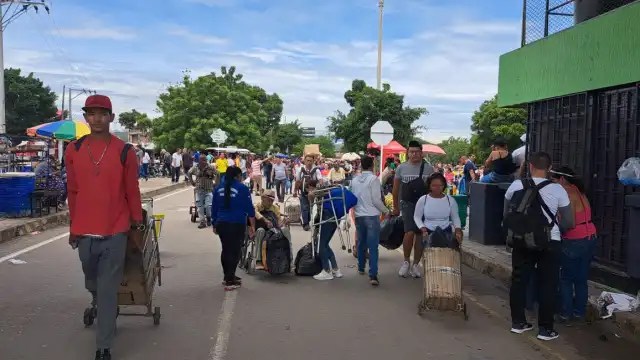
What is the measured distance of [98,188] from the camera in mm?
4781

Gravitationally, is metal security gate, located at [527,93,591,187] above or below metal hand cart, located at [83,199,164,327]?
above

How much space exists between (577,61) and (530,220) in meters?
4.03

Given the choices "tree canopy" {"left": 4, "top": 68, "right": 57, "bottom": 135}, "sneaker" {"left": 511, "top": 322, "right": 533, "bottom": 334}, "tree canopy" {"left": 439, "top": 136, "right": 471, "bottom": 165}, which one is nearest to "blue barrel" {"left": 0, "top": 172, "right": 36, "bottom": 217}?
"sneaker" {"left": 511, "top": 322, "right": 533, "bottom": 334}

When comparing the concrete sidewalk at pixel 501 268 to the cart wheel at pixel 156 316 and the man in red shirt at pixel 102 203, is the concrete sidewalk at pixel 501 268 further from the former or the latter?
the man in red shirt at pixel 102 203

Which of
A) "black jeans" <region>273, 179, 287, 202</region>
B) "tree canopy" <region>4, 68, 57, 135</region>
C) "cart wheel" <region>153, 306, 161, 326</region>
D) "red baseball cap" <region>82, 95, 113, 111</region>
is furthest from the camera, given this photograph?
"tree canopy" <region>4, 68, 57, 135</region>

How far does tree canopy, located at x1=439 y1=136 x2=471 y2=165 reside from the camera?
90.1 m

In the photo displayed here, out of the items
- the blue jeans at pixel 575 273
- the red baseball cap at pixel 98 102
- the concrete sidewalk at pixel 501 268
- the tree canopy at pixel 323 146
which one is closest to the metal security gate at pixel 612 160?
the concrete sidewalk at pixel 501 268

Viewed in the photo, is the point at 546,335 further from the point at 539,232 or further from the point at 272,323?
the point at 272,323

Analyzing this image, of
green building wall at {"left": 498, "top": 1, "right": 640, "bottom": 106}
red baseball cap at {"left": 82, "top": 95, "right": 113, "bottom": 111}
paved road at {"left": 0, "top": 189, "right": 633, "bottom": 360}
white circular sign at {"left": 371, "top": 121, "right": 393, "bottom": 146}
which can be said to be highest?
green building wall at {"left": 498, "top": 1, "right": 640, "bottom": 106}

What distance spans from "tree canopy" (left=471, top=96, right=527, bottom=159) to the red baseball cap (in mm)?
40720

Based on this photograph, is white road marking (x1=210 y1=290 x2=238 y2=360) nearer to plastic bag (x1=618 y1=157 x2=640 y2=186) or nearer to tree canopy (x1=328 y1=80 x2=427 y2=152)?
plastic bag (x1=618 y1=157 x2=640 y2=186)

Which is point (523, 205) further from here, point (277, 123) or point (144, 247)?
point (277, 123)

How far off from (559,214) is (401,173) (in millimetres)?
3204

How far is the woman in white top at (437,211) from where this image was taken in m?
7.32
